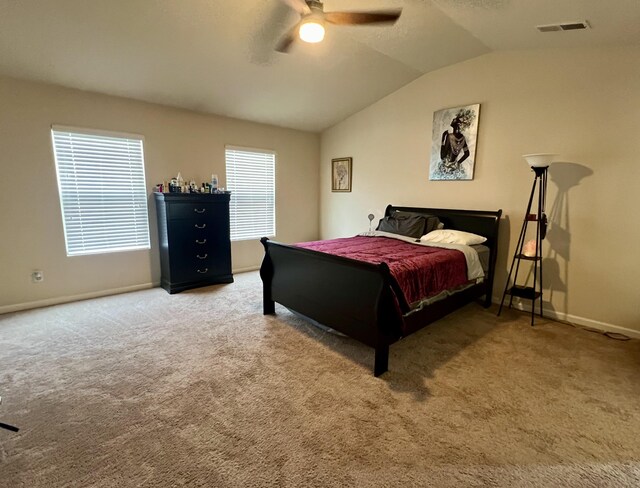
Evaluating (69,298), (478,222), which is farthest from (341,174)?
(69,298)

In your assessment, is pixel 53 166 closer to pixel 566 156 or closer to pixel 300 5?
pixel 300 5

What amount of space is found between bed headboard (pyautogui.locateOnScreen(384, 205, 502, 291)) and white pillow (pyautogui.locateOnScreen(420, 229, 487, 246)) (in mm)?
111

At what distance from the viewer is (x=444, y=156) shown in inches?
165

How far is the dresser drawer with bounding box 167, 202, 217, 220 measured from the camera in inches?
159

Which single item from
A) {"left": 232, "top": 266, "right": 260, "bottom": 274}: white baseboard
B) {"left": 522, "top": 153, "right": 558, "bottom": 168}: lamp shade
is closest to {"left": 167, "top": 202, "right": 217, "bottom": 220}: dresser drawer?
{"left": 232, "top": 266, "right": 260, "bottom": 274}: white baseboard

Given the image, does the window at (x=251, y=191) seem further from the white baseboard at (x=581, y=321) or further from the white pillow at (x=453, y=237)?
the white baseboard at (x=581, y=321)

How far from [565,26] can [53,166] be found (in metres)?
5.21

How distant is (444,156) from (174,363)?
3.86m

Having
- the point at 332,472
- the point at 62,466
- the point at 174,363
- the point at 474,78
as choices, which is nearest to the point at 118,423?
the point at 62,466

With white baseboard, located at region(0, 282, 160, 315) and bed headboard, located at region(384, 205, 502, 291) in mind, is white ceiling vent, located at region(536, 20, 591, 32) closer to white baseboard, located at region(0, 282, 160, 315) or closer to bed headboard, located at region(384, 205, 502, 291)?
bed headboard, located at region(384, 205, 502, 291)

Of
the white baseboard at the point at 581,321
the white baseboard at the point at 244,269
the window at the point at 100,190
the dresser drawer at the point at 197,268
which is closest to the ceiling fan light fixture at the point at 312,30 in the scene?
the window at the point at 100,190

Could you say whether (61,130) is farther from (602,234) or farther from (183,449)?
(602,234)

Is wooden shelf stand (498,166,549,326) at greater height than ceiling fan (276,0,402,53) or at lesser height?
lesser

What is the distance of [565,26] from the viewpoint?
2697mm
